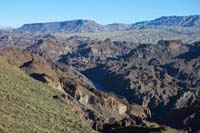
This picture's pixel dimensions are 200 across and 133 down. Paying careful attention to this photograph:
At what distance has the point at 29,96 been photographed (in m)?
75.7

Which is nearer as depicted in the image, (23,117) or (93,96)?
(23,117)

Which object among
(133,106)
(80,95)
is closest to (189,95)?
(133,106)

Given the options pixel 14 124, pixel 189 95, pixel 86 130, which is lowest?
pixel 189 95

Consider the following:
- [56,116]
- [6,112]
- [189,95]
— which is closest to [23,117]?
[6,112]

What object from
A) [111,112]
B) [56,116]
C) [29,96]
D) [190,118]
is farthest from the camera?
[111,112]

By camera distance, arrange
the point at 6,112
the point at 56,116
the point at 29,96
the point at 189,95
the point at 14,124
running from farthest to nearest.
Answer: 1. the point at 189,95
2. the point at 29,96
3. the point at 56,116
4. the point at 6,112
5. the point at 14,124

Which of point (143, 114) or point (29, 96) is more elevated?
point (29, 96)

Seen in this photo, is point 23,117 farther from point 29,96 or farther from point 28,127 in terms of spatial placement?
point 29,96

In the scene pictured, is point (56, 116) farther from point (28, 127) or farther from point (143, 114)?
point (143, 114)

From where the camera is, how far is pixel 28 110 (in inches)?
2594

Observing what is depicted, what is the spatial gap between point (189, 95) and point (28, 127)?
14817 cm

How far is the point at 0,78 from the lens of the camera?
258 ft

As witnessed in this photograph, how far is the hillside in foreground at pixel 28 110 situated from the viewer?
5741 cm

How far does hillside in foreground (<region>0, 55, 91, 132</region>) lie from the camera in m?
57.4
